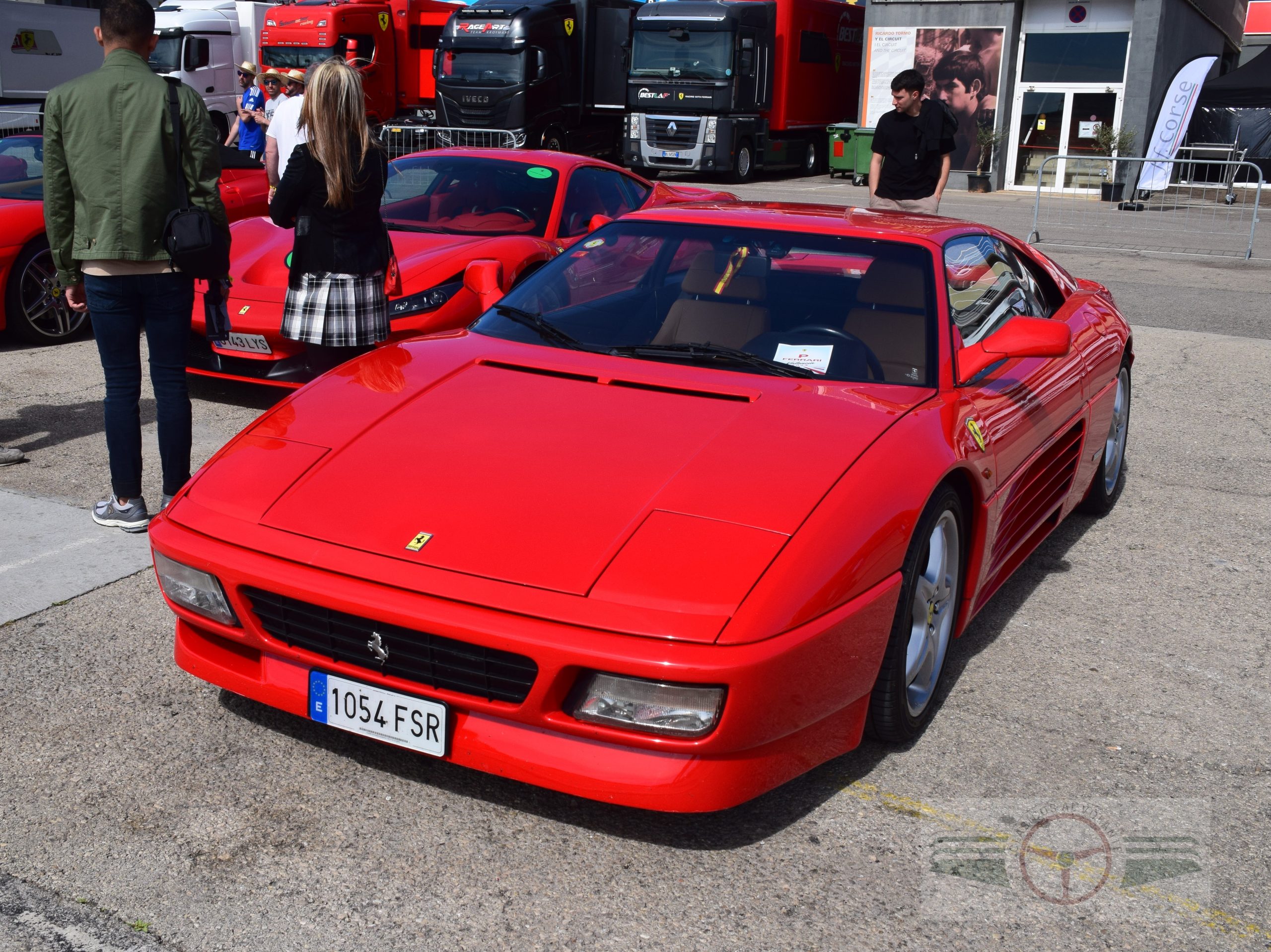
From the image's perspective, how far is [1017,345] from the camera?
345 cm

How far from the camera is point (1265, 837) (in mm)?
2781

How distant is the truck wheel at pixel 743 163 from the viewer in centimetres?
2345

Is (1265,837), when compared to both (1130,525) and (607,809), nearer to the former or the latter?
(607,809)

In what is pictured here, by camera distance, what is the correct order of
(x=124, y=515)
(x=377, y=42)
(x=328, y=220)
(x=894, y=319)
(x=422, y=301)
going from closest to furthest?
(x=894, y=319)
(x=124, y=515)
(x=328, y=220)
(x=422, y=301)
(x=377, y=42)

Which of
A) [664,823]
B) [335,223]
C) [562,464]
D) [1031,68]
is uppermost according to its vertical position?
[1031,68]

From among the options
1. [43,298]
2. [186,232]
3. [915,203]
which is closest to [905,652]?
[186,232]

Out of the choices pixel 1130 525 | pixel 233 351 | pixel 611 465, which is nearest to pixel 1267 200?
pixel 1130 525

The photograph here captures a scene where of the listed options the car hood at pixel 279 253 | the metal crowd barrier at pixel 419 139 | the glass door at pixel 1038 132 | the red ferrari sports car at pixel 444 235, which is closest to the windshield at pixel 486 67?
the metal crowd barrier at pixel 419 139

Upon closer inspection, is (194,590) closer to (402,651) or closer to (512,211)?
(402,651)

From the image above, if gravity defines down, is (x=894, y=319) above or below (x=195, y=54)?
below

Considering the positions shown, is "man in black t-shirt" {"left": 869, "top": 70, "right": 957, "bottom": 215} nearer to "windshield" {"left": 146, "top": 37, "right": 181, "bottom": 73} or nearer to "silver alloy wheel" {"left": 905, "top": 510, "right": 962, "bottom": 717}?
"silver alloy wheel" {"left": 905, "top": 510, "right": 962, "bottom": 717}

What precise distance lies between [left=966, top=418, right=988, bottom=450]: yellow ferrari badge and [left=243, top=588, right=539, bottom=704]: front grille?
1467mm

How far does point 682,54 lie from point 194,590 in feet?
70.4

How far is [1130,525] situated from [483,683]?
3440 millimetres
